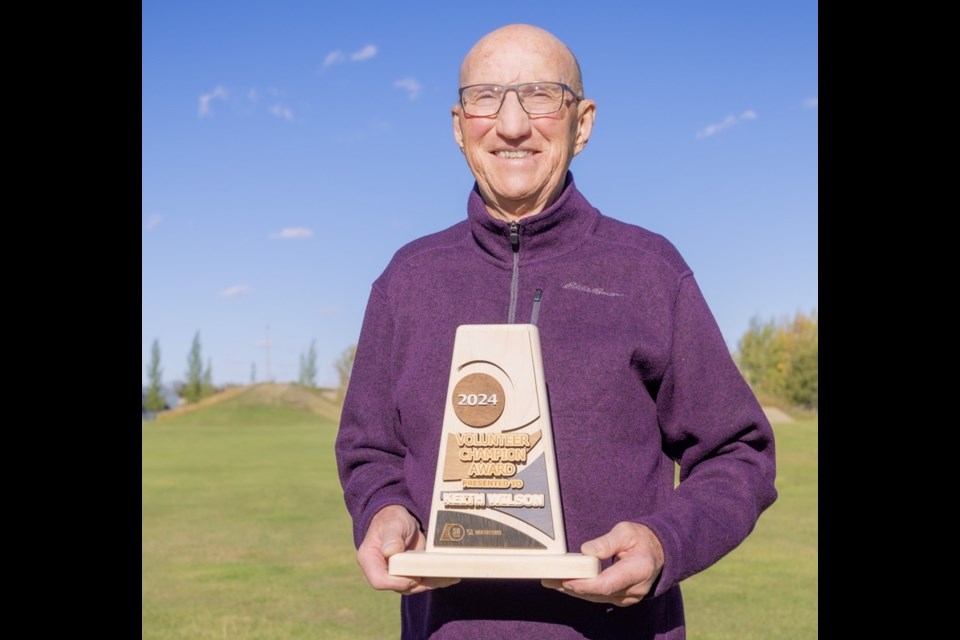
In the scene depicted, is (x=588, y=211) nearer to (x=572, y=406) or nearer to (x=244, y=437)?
(x=572, y=406)

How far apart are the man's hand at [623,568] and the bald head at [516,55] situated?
1333mm

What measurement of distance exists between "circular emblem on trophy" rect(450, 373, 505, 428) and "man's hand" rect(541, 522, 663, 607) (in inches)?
18.4

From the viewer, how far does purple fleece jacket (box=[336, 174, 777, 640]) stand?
312 cm

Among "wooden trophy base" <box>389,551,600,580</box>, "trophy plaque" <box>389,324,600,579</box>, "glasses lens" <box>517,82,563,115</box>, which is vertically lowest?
"wooden trophy base" <box>389,551,600,580</box>

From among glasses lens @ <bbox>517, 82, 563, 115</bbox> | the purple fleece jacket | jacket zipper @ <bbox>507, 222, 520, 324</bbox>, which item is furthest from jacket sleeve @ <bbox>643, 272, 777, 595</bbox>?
Result: glasses lens @ <bbox>517, 82, 563, 115</bbox>

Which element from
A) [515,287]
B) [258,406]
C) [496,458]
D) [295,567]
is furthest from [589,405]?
[258,406]

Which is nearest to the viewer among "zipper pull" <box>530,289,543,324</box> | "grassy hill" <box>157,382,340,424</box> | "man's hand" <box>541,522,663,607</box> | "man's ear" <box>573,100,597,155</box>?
"man's hand" <box>541,522,663,607</box>

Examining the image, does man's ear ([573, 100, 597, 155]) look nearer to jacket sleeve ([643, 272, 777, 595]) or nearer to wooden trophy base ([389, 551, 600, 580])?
jacket sleeve ([643, 272, 777, 595])

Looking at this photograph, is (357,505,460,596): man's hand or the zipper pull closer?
(357,505,460,596): man's hand

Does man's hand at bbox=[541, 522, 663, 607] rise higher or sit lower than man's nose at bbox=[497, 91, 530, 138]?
lower

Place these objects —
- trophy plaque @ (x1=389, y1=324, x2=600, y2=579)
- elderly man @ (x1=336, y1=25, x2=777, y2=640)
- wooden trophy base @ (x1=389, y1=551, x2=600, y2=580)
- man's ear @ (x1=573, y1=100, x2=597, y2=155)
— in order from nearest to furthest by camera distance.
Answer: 1. wooden trophy base @ (x1=389, y1=551, x2=600, y2=580)
2. trophy plaque @ (x1=389, y1=324, x2=600, y2=579)
3. elderly man @ (x1=336, y1=25, x2=777, y2=640)
4. man's ear @ (x1=573, y1=100, x2=597, y2=155)

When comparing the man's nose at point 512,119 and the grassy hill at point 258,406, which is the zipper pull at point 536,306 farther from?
the grassy hill at point 258,406

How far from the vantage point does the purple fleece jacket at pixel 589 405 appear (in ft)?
10.2

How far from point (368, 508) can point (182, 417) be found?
5132 centimetres
